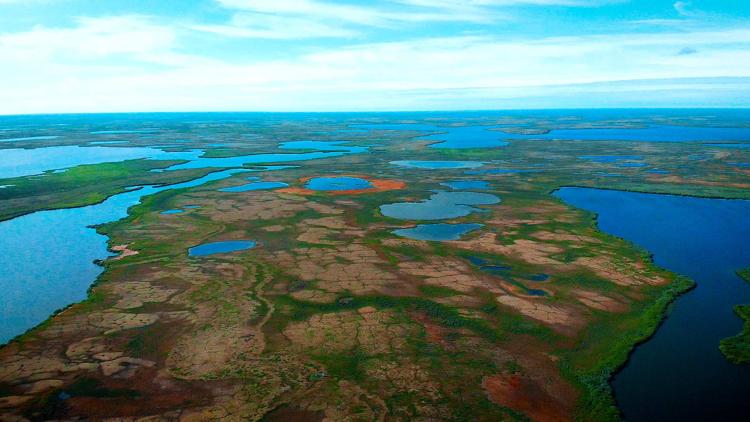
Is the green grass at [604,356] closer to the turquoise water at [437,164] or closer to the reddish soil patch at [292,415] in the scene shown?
the reddish soil patch at [292,415]

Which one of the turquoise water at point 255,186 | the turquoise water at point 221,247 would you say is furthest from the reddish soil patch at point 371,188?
the turquoise water at point 221,247

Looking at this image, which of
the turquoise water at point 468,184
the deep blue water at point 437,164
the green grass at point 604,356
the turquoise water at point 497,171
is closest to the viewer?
the green grass at point 604,356

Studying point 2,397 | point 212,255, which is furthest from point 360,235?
point 2,397

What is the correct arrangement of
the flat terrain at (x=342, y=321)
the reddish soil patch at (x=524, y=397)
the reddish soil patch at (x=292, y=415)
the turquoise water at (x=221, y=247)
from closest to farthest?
1. the reddish soil patch at (x=292, y=415)
2. the reddish soil patch at (x=524, y=397)
3. the flat terrain at (x=342, y=321)
4. the turquoise water at (x=221, y=247)

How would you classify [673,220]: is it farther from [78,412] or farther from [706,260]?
[78,412]

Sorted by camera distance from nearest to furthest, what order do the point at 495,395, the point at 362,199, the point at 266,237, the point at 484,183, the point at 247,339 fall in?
→ 1. the point at 495,395
2. the point at 247,339
3. the point at 266,237
4. the point at 362,199
5. the point at 484,183

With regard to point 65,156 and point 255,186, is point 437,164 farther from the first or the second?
point 65,156

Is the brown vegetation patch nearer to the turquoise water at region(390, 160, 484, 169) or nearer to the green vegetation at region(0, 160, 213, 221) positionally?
the green vegetation at region(0, 160, 213, 221)

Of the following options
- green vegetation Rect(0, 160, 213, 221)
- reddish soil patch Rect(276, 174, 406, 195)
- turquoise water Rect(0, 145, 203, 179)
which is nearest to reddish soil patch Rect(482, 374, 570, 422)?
reddish soil patch Rect(276, 174, 406, 195)
